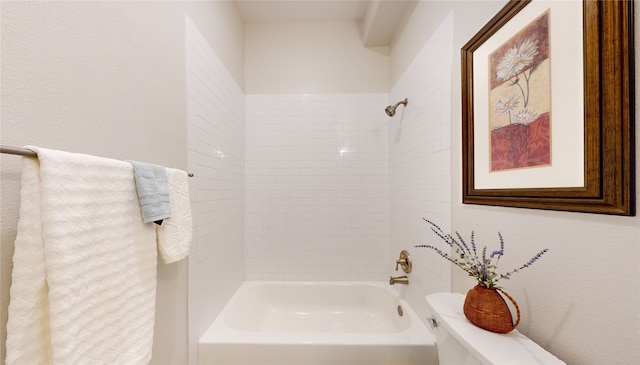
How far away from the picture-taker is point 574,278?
24.4 inches

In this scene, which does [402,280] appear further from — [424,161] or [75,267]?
[75,267]

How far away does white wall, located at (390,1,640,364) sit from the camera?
520 mm

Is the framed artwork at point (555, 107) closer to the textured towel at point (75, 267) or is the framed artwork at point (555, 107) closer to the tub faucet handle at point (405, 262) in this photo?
the tub faucet handle at point (405, 262)

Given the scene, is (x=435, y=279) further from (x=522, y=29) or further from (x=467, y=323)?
(x=522, y=29)

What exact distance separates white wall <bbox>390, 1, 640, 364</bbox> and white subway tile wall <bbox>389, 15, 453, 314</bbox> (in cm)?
29

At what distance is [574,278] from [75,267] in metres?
1.15

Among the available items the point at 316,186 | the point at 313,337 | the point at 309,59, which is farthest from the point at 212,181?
the point at 309,59

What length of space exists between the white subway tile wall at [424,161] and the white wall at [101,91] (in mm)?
1246

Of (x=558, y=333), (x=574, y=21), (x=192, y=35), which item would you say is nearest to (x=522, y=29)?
(x=574, y=21)

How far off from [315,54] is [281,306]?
2.15 metres

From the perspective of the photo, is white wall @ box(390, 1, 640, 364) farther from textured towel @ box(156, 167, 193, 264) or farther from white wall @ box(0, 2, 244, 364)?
white wall @ box(0, 2, 244, 364)

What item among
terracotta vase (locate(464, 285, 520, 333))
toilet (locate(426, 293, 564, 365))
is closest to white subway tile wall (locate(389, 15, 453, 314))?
toilet (locate(426, 293, 564, 365))

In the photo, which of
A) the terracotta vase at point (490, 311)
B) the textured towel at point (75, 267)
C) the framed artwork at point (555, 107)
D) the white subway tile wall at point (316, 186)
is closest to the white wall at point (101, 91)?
the textured towel at point (75, 267)

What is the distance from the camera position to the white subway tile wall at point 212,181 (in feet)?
3.96
